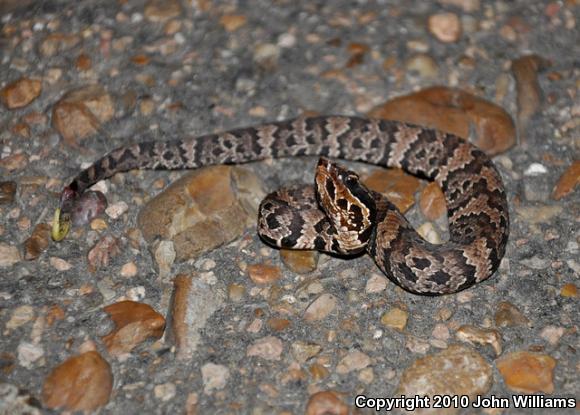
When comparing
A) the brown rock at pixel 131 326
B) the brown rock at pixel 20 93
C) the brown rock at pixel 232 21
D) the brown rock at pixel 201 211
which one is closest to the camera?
the brown rock at pixel 131 326

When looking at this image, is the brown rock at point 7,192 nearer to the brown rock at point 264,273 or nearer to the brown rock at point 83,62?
the brown rock at point 83,62

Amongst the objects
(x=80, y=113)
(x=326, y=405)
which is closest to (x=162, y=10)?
(x=80, y=113)

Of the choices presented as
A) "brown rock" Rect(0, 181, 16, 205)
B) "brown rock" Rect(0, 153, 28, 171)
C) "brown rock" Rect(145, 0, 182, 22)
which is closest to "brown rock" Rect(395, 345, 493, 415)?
"brown rock" Rect(0, 181, 16, 205)

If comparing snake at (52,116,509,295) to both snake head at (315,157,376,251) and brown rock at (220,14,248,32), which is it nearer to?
snake head at (315,157,376,251)

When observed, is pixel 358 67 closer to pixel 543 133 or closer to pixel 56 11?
pixel 543 133

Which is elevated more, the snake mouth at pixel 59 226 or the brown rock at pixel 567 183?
the snake mouth at pixel 59 226

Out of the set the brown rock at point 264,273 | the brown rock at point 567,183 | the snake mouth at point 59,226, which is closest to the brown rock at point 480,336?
the brown rock at point 264,273
